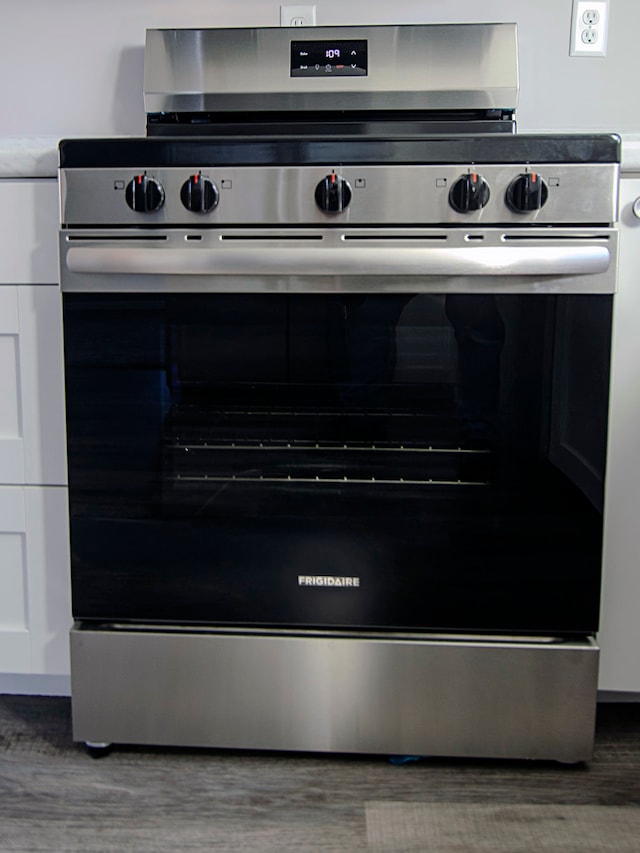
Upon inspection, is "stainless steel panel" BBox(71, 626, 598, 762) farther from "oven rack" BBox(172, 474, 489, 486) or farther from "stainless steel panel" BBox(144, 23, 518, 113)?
"stainless steel panel" BBox(144, 23, 518, 113)

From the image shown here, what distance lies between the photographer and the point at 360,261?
1.02 meters

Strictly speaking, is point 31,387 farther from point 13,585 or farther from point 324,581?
point 324,581

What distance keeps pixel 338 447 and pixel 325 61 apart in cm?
69

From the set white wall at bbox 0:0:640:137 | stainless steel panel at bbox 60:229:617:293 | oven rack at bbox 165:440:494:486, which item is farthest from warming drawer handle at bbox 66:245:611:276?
white wall at bbox 0:0:640:137

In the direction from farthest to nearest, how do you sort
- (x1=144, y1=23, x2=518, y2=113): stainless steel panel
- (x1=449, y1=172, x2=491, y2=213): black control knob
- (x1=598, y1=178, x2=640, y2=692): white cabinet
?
(x1=144, y1=23, x2=518, y2=113): stainless steel panel < (x1=598, y1=178, x2=640, y2=692): white cabinet < (x1=449, y1=172, x2=491, y2=213): black control knob

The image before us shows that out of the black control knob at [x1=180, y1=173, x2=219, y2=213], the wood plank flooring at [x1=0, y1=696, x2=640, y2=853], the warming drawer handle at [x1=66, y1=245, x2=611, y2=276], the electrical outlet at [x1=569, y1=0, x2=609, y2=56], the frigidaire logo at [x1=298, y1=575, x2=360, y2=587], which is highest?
the electrical outlet at [x1=569, y1=0, x2=609, y2=56]

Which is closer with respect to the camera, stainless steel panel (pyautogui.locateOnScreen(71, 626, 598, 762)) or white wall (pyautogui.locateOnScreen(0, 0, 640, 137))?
stainless steel panel (pyautogui.locateOnScreen(71, 626, 598, 762))

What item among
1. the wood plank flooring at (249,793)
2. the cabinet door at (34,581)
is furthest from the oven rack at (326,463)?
the wood plank flooring at (249,793)

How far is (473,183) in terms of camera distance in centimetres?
101

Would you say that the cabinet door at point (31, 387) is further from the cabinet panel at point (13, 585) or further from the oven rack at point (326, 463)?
the oven rack at point (326, 463)

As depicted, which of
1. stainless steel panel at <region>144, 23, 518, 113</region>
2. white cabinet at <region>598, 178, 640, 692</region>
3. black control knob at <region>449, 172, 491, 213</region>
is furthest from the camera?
stainless steel panel at <region>144, 23, 518, 113</region>

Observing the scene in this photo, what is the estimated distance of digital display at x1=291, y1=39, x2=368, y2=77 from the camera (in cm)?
135

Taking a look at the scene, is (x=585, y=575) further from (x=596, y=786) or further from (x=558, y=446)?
(x=596, y=786)

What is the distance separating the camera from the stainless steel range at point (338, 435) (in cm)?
103
